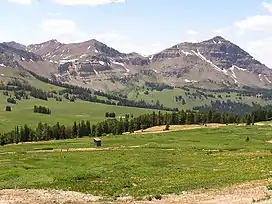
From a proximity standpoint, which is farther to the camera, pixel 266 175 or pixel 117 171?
pixel 117 171

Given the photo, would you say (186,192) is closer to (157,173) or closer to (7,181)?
(157,173)

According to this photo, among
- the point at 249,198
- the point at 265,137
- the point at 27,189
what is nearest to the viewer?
the point at 249,198

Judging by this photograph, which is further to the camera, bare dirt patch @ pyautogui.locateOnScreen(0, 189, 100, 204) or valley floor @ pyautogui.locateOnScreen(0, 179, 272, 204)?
bare dirt patch @ pyautogui.locateOnScreen(0, 189, 100, 204)

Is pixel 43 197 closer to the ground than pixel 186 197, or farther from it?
closer to the ground

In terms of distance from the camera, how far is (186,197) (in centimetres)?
3928

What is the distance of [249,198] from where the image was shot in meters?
35.8

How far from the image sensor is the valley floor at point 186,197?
36125 mm

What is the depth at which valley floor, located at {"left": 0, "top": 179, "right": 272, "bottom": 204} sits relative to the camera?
36.1m

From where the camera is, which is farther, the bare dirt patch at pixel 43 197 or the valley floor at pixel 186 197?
the bare dirt patch at pixel 43 197

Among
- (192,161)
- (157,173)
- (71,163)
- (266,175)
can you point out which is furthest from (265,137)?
(266,175)

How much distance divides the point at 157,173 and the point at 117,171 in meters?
6.15

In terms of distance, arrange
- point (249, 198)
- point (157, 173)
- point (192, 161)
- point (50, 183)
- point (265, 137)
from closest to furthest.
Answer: point (249, 198) < point (50, 183) < point (157, 173) < point (192, 161) < point (265, 137)

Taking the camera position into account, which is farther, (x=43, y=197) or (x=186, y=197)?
(x=43, y=197)

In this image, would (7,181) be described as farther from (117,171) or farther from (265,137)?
(265,137)
